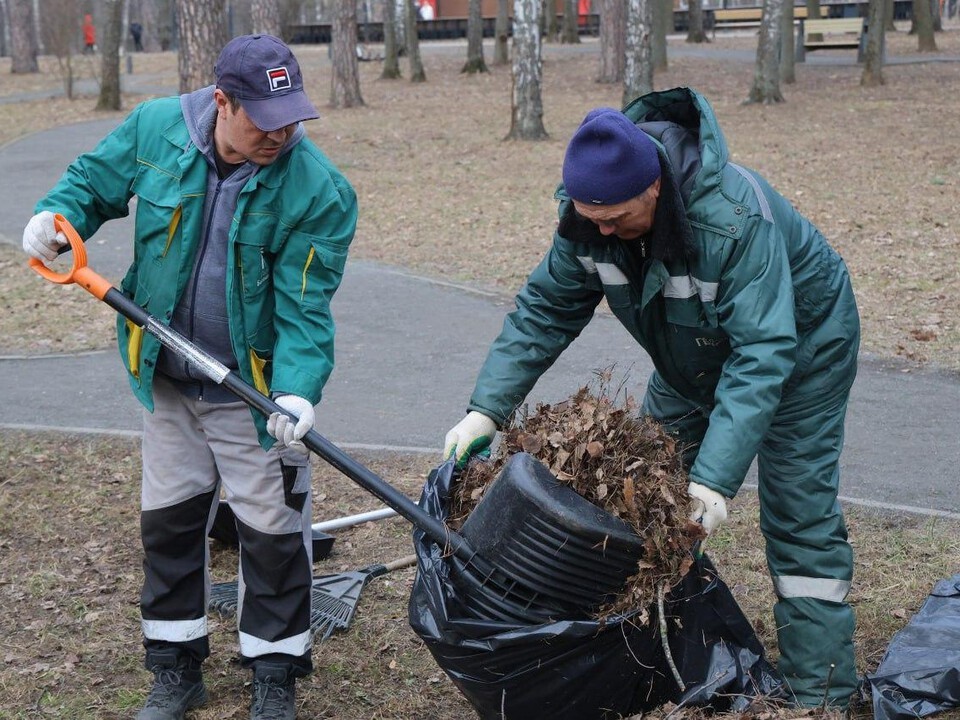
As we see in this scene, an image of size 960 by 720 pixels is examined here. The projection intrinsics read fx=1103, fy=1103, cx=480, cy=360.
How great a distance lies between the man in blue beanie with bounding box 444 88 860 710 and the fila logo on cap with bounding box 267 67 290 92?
739 millimetres

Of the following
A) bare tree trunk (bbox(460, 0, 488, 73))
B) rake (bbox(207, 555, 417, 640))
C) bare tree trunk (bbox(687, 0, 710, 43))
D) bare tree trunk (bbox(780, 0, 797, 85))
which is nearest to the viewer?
rake (bbox(207, 555, 417, 640))

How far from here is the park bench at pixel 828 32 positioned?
917 inches

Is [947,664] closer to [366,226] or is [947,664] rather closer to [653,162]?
[653,162]

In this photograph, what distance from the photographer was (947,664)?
3.13m

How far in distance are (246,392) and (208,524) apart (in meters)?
0.64

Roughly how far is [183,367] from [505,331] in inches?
35.2

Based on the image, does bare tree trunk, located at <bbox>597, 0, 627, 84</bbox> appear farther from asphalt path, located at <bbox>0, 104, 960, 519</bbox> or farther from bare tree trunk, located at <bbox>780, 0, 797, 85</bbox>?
asphalt path, located at <bbox>0, 104, 960, 519</bbox>

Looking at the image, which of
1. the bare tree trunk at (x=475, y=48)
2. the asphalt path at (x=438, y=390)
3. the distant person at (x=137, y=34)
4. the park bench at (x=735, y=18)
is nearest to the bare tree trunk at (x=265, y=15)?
the bare tree trunk at (x=475, y=48)

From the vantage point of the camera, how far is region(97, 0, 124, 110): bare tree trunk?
61.6 feet

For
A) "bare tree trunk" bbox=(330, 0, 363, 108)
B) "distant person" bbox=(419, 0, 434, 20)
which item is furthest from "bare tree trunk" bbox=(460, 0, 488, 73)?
"distant person" bbox=(419, 0, 434, 20)

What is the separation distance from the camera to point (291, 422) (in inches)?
111

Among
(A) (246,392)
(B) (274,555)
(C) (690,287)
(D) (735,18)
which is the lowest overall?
(B) (274,555)

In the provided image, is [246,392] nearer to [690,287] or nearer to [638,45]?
[690,287]

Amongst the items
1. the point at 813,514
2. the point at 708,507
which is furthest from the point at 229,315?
the point at 813,514
